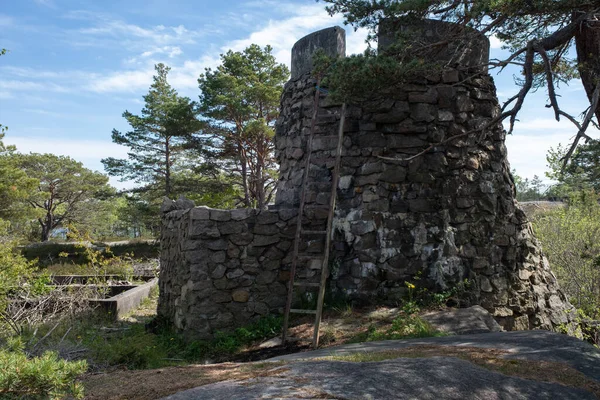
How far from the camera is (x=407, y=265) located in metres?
6.61

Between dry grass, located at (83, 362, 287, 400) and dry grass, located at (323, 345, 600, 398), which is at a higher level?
dry grass, located at (323, 345, 600, 398)

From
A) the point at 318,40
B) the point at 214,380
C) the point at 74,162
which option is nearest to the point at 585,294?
the point at 318,40

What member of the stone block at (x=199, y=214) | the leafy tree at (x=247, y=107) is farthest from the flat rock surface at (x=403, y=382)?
the leafy tree at (x=247, y=107)

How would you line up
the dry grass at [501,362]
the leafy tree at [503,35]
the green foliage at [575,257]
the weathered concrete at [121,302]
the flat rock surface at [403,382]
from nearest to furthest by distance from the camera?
1. the flat rock surface at [403,382]
2. the dry grass at [501,362]
3. the leafy tree at [503,35]
4. the weathered concrete at [121,302]
5. the green foliage at [575,257]

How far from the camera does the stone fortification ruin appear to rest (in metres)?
6.61

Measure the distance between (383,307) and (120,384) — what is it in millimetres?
3750

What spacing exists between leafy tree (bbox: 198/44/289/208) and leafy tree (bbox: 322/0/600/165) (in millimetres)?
13835

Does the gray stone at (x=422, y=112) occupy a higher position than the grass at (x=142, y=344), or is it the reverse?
the gray stone at (x=422, y=112)

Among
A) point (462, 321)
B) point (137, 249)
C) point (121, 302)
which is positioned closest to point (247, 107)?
point (137, 249)

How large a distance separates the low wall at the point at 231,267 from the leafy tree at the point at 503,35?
6.99 ft

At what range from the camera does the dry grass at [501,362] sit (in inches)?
133

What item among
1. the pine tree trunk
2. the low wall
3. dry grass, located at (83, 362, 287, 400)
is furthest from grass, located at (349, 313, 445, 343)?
the pine tree trunk

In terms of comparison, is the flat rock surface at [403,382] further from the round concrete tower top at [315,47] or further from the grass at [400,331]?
the round concrete tower top at [315,47]

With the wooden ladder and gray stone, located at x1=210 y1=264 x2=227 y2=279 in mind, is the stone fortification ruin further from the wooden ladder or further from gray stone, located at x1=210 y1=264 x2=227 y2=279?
the wooden ladder
